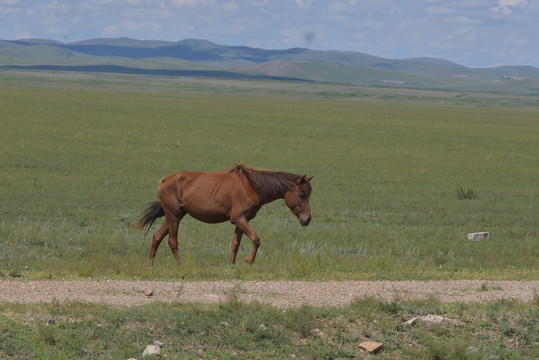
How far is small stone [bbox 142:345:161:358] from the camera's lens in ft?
23.6

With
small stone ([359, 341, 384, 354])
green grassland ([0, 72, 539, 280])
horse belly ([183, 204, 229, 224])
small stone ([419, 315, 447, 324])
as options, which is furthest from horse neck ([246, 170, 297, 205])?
small stone ([359, 341, 384, 354])

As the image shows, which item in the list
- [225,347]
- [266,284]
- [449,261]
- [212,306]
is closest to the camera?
[225,347]

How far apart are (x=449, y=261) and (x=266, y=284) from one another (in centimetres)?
573

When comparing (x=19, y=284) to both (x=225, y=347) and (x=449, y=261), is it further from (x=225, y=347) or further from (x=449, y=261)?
(x=449, y=261)

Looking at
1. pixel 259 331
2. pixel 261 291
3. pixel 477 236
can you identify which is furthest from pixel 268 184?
pixel 477 236

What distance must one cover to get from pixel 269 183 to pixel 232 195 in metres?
0.64

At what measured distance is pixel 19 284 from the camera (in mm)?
9430

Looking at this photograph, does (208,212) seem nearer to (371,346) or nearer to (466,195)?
(371,346)

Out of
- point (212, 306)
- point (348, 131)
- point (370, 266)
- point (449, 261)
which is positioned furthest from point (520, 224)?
point (348, 131)

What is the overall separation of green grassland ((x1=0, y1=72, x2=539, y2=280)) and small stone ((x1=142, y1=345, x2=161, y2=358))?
3350 mm

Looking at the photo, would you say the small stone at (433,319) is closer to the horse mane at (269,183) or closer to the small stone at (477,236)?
the horse mane at (269,183)

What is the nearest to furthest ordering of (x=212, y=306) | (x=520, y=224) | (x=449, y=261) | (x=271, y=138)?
(x=212, y=306)
(x=449, y=261)
(x=520, y=224)
(x=271, y=138)

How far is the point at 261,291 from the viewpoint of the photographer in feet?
32.0

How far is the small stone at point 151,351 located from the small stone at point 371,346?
222 cm
